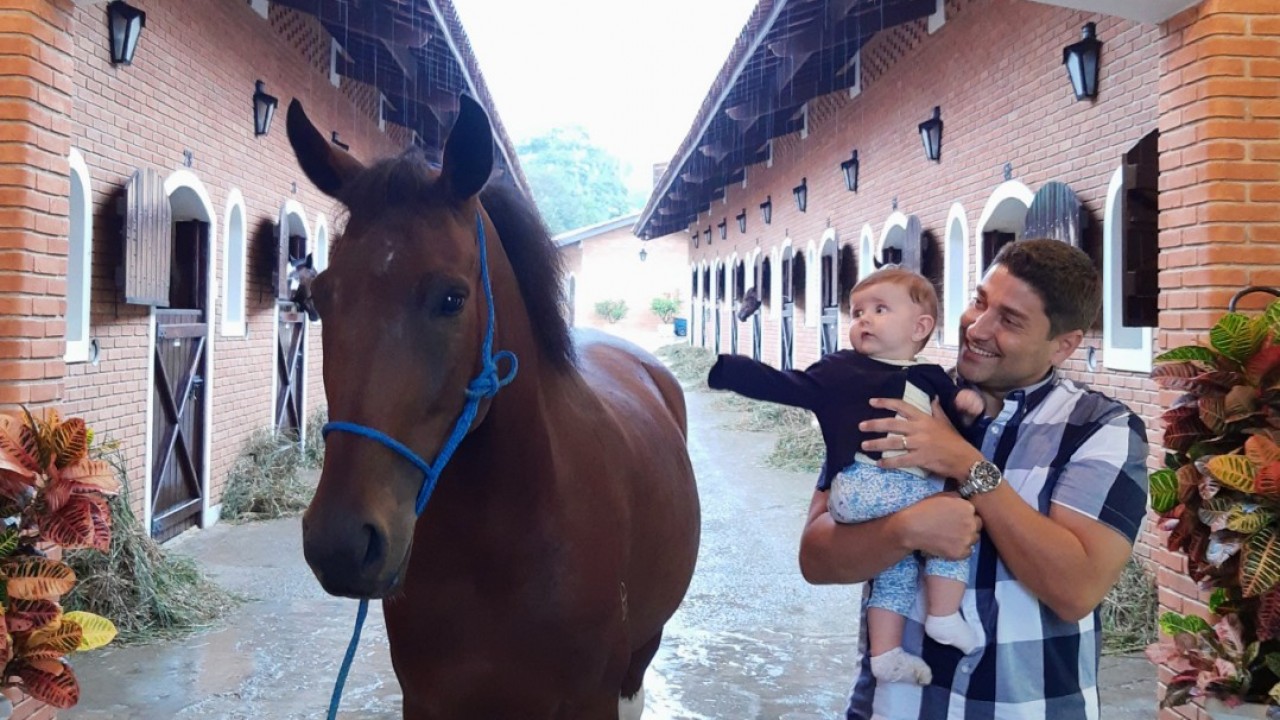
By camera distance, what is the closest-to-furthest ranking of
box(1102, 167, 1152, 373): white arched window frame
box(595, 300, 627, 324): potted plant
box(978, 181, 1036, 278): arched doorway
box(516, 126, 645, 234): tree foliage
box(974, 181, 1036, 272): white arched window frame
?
box(1102, 167, 1152, 373): white arched window frame < box(974, 181, 1036, 272): white arched window frame < box(978, 181, 1036, 278): arched doorway < box(595, 300, 627, 324): potted plant < box(516, 126, 645, 234): tree foliage

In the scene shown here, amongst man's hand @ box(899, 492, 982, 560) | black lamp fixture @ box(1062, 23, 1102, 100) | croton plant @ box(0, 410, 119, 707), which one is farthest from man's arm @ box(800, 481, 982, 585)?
black lamp fixture @ box(1062, 23, 1102, 100)

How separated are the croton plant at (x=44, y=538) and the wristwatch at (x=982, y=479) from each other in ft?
6.90

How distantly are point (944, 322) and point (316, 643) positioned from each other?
6020 mm

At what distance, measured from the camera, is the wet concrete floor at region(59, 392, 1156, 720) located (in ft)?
12.8

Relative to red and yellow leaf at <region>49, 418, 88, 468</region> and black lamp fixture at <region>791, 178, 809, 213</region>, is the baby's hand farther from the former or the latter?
black lamp fixture at <region>791, 178, 809, 213</region>

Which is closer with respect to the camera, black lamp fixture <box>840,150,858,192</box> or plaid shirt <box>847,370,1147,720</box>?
plaid shirt <box>847,370,1147,720</box>

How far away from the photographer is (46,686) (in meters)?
Result: 2.45

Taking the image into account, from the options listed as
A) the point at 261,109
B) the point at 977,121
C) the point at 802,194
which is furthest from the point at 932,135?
the point at 261,109

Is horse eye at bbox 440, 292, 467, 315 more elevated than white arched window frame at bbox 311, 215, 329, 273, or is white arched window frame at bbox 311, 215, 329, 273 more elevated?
white arched window frame at bbox 311, 215, 329, 273

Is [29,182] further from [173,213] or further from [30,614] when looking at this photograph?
[173,213]

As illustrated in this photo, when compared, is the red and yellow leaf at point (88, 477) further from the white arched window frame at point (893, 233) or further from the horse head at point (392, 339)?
the white arched window frame at point (893, 233)

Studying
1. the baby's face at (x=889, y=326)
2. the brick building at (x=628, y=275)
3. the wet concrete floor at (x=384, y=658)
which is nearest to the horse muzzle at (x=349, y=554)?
the baby's face at (x=889, y=326)

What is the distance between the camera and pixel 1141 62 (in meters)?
5.51

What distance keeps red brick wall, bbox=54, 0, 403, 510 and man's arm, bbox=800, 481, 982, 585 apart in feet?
9.22
